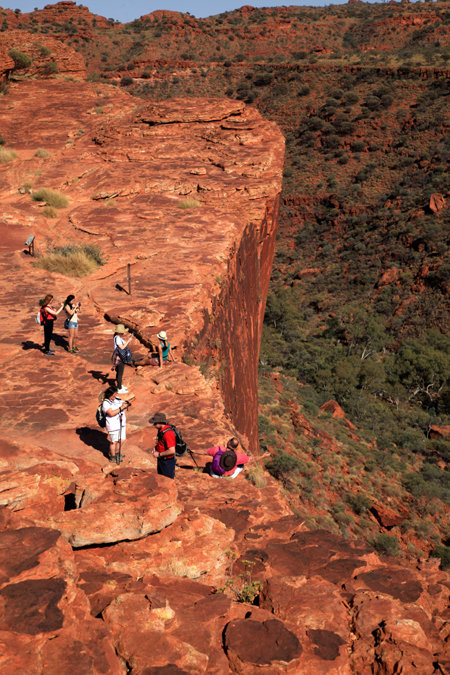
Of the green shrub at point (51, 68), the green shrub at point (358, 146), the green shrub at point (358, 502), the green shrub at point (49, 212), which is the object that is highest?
the green shrub at point (51, 68)

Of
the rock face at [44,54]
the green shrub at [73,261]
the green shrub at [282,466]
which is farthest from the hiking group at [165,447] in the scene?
the rock face at [44,54]

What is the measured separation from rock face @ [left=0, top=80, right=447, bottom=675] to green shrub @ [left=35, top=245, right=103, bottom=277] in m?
0.20

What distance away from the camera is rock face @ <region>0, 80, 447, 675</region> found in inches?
131

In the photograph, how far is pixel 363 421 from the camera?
94.5 feet

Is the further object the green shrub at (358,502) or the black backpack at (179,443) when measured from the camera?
the green shrub at (358,502)

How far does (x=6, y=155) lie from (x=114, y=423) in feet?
49.9

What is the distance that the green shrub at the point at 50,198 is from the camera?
15117 mm

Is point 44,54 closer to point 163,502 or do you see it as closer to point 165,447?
point 165,447

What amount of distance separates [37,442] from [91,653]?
377cm

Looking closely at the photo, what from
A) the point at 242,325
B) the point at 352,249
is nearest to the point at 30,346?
the point at 242,325

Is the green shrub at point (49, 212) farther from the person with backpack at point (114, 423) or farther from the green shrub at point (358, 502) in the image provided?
the green shrub at point (358, 502)

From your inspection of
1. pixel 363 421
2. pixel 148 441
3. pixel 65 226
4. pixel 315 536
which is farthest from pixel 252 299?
pixel 363 421

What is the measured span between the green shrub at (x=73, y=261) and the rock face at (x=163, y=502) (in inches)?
8.0

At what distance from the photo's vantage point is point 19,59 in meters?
24.5
